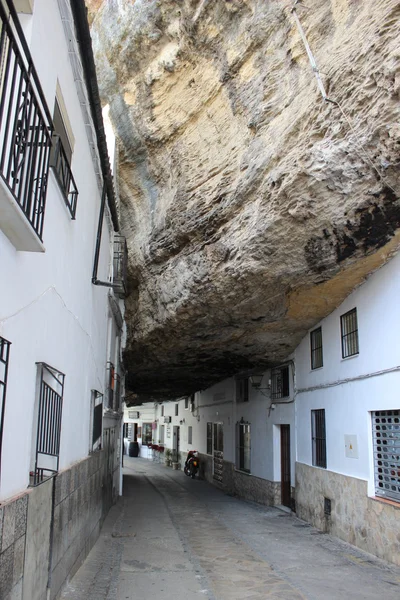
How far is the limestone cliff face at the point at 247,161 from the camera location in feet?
19.9

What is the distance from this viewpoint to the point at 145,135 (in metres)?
10.8

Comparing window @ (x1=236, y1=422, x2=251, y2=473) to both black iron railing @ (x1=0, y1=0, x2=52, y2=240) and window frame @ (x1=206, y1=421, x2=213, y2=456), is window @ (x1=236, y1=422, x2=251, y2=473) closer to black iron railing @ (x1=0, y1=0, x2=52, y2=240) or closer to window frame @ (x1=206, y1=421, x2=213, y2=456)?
window frame @ (x1=206, y1=421, x2=213, y2=456)

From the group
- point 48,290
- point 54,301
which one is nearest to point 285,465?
point 54,301

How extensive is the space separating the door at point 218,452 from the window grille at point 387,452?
1119 cm

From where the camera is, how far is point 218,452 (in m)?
18.9

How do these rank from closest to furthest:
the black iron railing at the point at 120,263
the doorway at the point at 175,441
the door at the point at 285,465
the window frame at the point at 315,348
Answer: the window frame at the point at 315,348
the black iron railing at the point at 120,263
the door at the point at 285,465
the doorway at the point at 175,441

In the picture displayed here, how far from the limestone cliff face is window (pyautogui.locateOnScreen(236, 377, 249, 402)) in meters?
2.45

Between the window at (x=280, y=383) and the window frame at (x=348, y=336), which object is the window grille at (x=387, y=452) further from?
the window at (x=280, y=383)

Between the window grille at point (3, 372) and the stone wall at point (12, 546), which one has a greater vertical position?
the window grille at point (3, 372)

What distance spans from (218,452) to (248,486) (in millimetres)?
4374

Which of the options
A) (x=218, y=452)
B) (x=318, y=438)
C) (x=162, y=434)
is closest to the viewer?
(x=318, y=438)

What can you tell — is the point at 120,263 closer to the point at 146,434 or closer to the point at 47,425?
the point at 47,425

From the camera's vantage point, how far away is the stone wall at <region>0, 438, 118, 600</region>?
333cm

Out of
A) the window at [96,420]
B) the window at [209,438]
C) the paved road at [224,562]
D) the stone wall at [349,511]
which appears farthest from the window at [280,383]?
the window at [209,438]
